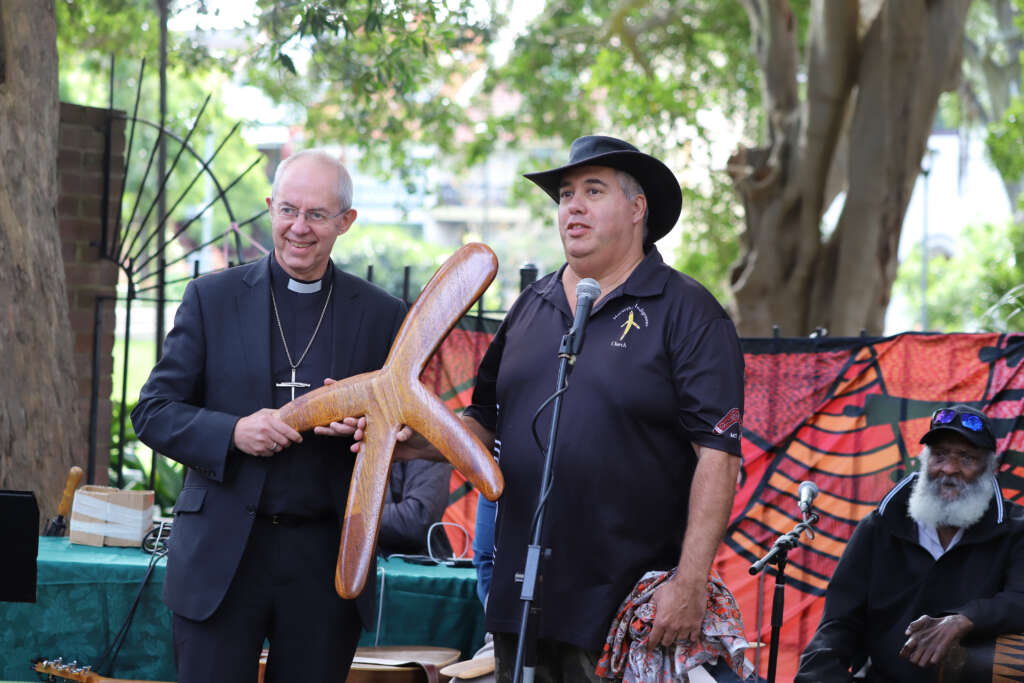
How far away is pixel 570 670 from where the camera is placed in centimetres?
295

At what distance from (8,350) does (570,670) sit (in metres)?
3.28

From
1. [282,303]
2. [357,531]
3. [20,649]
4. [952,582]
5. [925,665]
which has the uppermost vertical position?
[282,303]

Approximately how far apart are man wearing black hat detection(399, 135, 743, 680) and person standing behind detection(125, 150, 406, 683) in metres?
0.48

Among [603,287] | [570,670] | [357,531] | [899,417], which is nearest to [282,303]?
[357,531]

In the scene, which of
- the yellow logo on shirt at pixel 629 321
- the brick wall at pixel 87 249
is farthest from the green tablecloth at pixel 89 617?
the brick wall at pixel 87 249

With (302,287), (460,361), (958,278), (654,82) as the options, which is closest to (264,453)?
(302,287)

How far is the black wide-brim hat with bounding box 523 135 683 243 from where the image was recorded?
10.1ft

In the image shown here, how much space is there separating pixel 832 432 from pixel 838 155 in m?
5.53

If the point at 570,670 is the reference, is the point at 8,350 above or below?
above

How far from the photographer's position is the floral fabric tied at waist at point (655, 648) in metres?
2.82

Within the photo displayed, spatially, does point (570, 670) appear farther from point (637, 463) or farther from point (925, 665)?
point (925, 665)

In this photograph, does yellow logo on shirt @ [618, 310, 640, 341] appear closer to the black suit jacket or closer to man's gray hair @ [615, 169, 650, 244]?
man's gray hair @ [615, 169, 650, 244]

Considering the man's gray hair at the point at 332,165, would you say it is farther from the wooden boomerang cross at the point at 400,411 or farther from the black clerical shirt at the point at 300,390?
the wooden boomerang cross at the point at 400,411

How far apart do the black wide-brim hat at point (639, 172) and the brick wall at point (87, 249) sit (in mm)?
4237
